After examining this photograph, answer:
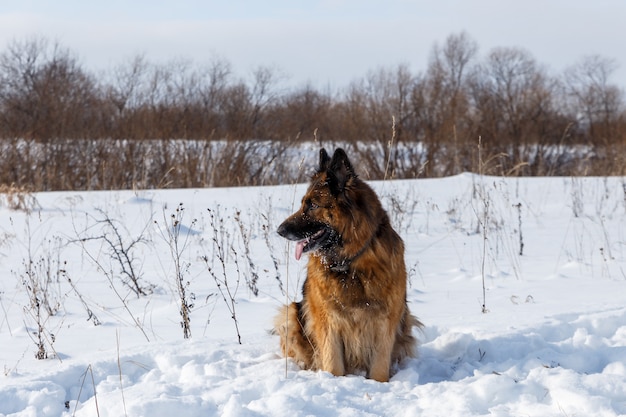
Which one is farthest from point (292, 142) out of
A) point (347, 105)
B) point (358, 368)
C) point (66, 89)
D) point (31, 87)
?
point (358, 368)

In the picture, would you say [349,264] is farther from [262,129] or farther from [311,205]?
[262,129]

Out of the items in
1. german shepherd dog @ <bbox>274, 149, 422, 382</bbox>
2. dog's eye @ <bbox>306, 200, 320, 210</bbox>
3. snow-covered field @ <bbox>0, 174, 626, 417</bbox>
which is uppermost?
dog's eye @ <bbox>306, 200, 320, 210</bbox>

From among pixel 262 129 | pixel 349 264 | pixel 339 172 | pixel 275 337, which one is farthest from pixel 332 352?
pixel 262 129

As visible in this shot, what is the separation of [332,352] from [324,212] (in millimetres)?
878

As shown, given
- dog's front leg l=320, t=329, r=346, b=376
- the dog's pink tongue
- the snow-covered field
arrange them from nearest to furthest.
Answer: the snow-covered field < the dog's pink tongue < dog's front leg l=320, t=329, r=346, b=376

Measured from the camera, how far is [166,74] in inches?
1000

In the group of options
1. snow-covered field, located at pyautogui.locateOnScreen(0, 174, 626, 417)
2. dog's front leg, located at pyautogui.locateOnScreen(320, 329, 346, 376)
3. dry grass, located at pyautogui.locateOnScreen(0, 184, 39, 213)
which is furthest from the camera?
dry grass, located at pyautogui.locateOnScreen(0, 184, 39, 213)

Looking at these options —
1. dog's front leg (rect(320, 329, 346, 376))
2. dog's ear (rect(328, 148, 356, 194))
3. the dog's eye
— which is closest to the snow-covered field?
dog's front leg (rect(320, 329, 346, 376))

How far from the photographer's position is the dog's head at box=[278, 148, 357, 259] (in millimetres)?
3682

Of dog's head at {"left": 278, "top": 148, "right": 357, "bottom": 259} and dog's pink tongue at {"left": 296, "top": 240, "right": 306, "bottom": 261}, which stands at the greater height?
dog's head at {"left": 278, "top": 148, "right": 357, "bottom": 259}

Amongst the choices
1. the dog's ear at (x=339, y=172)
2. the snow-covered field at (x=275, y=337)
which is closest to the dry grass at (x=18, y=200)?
the snow-covered field at (x=275, y=337)

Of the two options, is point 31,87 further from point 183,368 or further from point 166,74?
point 183,368

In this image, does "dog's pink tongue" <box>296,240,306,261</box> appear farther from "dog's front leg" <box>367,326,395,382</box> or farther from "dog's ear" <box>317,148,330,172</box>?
"dog's front leg" <box>367,326,395,382</box>

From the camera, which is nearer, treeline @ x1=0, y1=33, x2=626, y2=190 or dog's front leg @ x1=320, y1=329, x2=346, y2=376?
dog's front leg @ x1=320, y1=329, x2=346, y2=376
